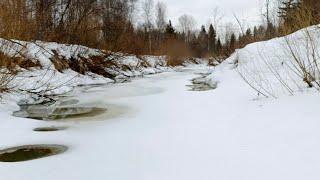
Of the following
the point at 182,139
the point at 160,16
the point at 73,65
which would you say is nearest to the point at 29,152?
the point at 182,139

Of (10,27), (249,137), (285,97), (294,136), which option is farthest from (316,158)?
(10,27)

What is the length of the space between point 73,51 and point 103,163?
14175mm

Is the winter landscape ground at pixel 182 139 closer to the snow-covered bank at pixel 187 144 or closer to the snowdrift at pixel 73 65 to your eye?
the snow-covered bank at pixel 187 144

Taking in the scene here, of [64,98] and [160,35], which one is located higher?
[160,35]

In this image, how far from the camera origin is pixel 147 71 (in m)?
26.2

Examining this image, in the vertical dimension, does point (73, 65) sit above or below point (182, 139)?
above

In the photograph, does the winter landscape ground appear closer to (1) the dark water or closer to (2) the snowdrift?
(1) the dark water

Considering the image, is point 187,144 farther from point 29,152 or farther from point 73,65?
point 73,65

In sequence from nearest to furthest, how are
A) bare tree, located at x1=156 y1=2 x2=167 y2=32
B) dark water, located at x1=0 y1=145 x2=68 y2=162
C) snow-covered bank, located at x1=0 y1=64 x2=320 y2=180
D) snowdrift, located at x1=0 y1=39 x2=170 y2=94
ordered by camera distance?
snow-covered bank, located at x1=0 y1=64 x2=320 y2=180, dark water, located at x1=0 y1=145 x2=68 y2=162, snowdrift, located at x1=0 y1=39 x2=170 y2=94, bare tree, located at x1=156 y1=2 x2=167 y2=32

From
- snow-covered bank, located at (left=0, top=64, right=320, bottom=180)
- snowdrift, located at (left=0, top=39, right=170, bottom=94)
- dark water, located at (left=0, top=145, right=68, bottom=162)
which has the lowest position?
dark water, located at (left=0, top=145, right=68, bottom=162)

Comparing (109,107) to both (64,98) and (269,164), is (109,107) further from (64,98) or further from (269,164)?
(269,164)

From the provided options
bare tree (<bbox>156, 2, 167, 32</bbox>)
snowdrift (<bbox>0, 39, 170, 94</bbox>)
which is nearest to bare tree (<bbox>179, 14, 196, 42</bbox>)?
bare tree (<bbox>156, 2, 167, 32</bbox>)

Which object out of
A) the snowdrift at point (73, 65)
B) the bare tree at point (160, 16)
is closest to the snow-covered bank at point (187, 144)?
the snowdrift at point (73, 65)

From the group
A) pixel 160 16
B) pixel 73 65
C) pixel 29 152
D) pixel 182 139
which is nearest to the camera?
pixel 29 152
